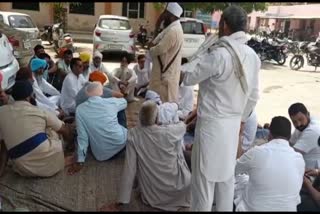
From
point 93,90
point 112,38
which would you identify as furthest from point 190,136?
point 112,38

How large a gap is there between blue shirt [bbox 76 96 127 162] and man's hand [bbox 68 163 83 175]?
0.06m

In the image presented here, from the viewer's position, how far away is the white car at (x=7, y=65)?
17.5ft

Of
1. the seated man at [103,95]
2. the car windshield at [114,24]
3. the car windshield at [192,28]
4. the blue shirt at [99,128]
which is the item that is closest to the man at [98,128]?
the blue shirt at [99,128]

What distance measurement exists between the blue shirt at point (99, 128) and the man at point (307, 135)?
1.79 m

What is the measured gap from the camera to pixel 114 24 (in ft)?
47.1

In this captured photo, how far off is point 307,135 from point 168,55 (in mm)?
2059

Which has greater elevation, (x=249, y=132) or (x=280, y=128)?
(x=280, y=128)

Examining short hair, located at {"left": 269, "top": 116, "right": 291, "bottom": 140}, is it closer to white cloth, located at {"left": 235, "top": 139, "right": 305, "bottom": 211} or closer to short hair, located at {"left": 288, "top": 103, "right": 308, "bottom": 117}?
white cloth, located at {"left": 235, "top": 139, "right": 305, "bottom": 211}

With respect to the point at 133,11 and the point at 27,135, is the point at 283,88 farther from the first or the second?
the point at 133,11

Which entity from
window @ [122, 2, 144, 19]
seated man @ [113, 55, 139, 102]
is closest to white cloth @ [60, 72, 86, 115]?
seated man @ [113, 55, 139, 102]

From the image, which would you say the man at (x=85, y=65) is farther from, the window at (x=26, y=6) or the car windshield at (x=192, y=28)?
the window at (x=26, y=6)

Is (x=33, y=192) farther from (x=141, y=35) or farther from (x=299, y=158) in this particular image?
(x=141, y=35)

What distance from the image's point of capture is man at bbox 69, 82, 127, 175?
435cm

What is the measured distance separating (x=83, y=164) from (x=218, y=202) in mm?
1762
